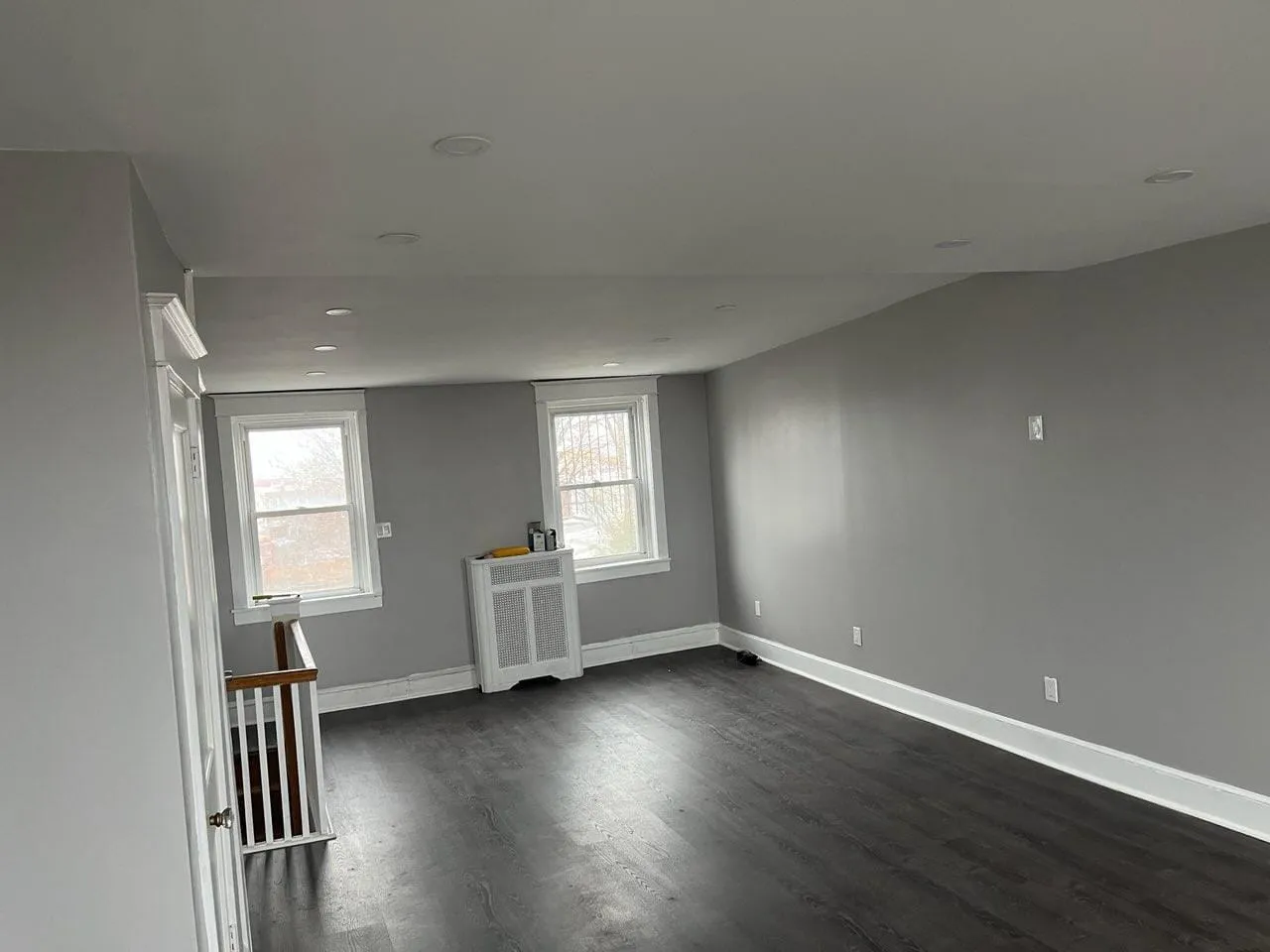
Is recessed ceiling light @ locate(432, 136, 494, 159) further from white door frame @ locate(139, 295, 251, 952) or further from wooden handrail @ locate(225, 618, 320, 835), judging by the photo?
wooden handrail @ locate(225, 618, 320, 835)

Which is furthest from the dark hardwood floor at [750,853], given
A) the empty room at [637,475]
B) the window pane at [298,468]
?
the window pane at [298,468]

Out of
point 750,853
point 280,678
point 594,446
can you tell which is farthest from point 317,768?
point 594,446

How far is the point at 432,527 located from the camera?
733 cm

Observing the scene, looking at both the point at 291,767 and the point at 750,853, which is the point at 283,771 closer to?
the point at 291,767

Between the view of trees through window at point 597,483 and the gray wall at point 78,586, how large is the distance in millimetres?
5871

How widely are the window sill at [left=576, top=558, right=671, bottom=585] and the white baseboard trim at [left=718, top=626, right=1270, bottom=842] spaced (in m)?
1.79

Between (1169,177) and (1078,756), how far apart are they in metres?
2.82

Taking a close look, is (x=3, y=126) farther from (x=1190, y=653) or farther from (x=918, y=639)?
(x=918, y=639)

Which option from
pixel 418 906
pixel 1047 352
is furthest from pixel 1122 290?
pixel 418 906

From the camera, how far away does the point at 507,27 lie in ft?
5.01

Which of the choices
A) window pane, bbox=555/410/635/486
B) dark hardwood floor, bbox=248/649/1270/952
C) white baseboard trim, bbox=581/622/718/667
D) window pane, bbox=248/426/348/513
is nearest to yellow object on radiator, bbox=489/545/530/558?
window pane, bbox=555/410/635/486

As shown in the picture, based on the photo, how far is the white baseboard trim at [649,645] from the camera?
780 centimetres

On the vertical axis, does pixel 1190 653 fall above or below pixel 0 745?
below

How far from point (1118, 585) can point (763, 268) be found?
6.97 feet
